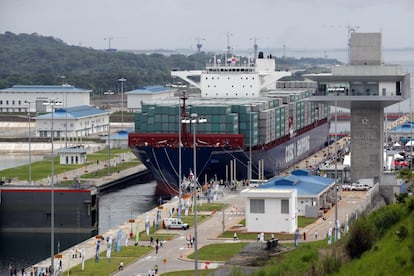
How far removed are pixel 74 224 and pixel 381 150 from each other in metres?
18.8

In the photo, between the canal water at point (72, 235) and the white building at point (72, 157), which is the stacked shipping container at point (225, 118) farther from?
the white building at point (72, 157)

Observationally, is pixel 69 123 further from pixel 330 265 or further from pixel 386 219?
pixel 330 265

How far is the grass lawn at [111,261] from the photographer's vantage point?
171 ft

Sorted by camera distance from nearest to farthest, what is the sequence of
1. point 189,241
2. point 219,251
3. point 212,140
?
point 219,251
point 189,241
point 212,140

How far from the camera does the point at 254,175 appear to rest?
94.8m

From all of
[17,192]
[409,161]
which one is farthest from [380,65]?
[17,192]

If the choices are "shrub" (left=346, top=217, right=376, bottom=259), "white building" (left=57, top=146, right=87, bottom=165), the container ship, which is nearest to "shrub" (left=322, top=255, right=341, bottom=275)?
"shrub" (left=346, top=217, right=376, bottom=259)

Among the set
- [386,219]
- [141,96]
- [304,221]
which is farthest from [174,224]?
[141,96]

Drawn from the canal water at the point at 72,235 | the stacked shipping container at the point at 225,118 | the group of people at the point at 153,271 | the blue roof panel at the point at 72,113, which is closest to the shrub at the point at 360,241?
the group of people at the point at 153,271

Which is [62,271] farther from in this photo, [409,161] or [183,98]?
[409,161]

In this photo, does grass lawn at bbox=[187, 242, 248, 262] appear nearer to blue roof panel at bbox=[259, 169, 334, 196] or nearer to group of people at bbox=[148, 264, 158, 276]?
group of people at bbox=[148, 264, 158, 276]

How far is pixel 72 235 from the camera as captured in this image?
71.4 metres

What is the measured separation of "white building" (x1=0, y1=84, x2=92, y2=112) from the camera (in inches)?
7087

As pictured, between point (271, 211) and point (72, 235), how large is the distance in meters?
13.5
